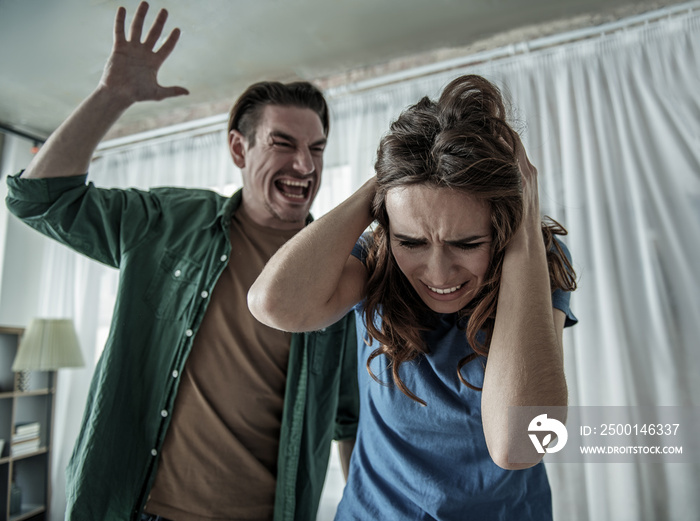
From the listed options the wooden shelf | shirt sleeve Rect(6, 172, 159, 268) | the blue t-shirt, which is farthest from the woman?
the wooden shelf

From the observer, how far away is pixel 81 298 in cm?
334

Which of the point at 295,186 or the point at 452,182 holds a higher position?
the point at 295,186

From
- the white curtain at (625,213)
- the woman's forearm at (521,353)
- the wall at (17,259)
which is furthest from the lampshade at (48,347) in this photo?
the woman's forearm at (521,353)

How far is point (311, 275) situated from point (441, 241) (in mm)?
234

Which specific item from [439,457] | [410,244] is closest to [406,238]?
[410,244]

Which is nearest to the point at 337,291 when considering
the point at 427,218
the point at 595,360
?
the point at 427,218

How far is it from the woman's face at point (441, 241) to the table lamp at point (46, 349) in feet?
9.25

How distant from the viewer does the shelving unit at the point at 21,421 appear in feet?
9.43

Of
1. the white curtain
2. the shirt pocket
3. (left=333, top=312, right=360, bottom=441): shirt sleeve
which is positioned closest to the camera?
the shirt pocket

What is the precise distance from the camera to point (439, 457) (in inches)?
34.8

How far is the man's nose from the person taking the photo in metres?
1.46

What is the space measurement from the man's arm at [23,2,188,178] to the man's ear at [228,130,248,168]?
1.02ft

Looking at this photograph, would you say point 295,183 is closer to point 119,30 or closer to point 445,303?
point 119,30

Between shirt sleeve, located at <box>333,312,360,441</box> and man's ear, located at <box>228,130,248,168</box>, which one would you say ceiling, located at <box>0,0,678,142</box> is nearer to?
man's ear, located at <box>228,130,248,168</box>
